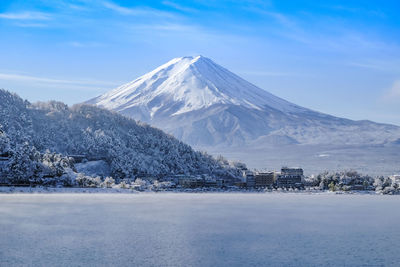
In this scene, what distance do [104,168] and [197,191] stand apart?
86.8 feet

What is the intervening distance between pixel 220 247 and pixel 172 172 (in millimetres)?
Answer: 133153

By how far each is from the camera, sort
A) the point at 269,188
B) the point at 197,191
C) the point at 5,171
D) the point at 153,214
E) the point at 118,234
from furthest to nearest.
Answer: the point at 269,188 → the point at 197,191 → the point at 5,171 → the point at 153,214 → the point at 118,234

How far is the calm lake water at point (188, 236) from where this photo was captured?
54.1 metres

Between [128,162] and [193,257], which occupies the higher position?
[128,162]

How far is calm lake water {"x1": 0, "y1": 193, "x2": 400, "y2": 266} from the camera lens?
54062mm

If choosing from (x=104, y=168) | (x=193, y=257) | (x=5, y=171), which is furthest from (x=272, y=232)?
(x=104, y=168)

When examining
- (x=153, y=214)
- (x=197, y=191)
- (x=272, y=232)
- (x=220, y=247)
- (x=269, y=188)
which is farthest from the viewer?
(x=269, y=188)

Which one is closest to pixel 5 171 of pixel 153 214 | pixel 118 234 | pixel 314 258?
pixel 153 214

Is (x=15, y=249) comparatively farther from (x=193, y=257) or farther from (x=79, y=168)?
(x=79, y=168)

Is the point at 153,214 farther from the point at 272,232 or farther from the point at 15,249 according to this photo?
the point at 15,249

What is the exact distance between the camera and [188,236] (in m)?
67.5

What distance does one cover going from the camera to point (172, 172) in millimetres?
193625

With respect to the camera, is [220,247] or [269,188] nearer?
[220,247]

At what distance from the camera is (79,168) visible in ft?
554
